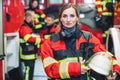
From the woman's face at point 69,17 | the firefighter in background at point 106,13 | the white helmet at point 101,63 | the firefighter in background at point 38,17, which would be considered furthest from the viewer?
the firefighter in background at point 38,17

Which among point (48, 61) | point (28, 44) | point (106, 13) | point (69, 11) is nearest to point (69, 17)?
point (69, 11)

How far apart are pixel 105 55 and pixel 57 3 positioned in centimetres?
594

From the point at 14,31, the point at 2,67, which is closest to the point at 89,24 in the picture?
the point at 14,31

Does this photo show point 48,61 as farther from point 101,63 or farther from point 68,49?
point 101,63

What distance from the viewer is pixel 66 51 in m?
2.24

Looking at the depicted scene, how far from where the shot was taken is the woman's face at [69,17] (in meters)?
2.28

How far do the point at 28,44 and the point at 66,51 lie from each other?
285cm

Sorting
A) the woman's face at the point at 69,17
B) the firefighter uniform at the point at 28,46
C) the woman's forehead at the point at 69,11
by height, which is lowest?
the firefighter uniform at the point at 28,46

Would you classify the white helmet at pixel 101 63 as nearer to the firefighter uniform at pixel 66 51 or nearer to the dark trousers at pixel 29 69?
the firefighter uniform at pixel 66 51

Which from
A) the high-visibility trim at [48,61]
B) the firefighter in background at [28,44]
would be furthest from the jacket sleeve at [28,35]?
the high-visibility trim at [48,61]

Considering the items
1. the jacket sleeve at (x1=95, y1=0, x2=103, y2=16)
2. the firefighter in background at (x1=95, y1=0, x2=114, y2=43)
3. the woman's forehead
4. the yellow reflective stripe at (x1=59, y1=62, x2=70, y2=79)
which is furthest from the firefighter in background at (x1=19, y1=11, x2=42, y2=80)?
the yellow reflective stripe at (x1=59, y1=62, x2=70, y2=79)

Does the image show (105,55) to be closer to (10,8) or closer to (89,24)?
(10,8)

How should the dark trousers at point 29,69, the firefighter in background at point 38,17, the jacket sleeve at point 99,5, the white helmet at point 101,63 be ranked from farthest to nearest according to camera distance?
the firefighter in background at point 38,17
the jacket sleeve at point 99,5
the dark trousers at point 29,69
the white helmet at point 101,63

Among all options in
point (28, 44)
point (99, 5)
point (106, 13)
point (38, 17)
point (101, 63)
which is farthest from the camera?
point (38, 17)
